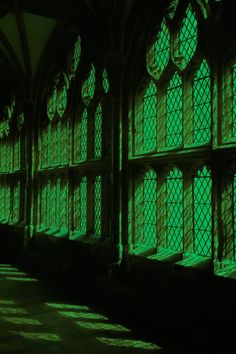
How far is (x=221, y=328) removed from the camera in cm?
519

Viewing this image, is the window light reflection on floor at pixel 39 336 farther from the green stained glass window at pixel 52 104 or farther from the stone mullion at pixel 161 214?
the green stained glass window at pixel 52 104

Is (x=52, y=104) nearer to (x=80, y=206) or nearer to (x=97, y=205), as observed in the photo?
(x=80, y=206)

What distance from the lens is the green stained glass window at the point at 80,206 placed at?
373 inches

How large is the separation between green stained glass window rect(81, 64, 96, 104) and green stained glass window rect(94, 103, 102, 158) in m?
0.37

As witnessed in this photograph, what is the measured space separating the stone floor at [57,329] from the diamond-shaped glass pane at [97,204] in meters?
1.43

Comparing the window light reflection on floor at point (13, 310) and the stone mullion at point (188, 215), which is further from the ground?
the stone mullion at point (188, 215)

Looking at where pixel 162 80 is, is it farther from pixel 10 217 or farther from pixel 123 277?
pixel 10 217

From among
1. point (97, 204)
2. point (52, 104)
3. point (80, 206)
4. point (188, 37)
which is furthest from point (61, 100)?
point (188, 37)

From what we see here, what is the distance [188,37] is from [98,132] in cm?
312

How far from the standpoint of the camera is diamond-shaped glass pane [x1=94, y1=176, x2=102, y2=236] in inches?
347

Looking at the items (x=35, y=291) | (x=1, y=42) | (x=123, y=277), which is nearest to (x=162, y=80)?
(x=123, y=277)

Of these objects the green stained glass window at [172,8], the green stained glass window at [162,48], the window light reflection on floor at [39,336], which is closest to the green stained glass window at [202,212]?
the green stained glass window at [162,48]

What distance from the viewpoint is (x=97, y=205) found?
891 cm

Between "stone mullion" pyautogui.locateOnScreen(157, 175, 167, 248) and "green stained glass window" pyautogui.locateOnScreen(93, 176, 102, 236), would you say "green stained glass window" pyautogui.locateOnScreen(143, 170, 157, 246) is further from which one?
"green stained glass window" pyautogui.locateOnScreen(93, 176, 102, 236)
